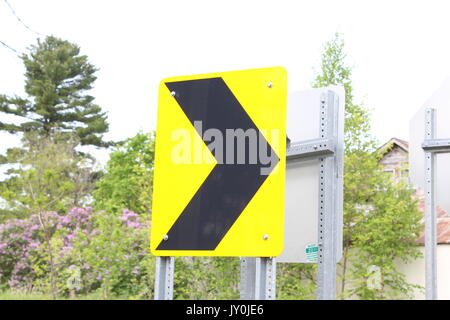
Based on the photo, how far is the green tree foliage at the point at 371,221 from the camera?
11.2 metres

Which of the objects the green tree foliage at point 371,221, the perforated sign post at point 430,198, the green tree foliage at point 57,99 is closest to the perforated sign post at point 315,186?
the perforated sign post at point 430,198

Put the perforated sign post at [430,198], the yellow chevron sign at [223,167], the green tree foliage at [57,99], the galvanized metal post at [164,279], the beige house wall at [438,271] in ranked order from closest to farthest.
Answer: the yellow chevron sign at [223,167], the galvanized metal post at [164,279], the perforated sign post at [430,198], the beige house wall at [438,271], the green tree foliage at [57,99]

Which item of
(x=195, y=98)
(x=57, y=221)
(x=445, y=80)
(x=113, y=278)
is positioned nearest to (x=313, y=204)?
(x=195, y=98)

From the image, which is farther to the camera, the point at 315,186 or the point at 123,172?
the point at 123,172

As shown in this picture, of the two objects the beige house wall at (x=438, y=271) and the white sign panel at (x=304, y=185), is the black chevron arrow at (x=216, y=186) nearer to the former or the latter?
the white sign panel at (x=304, y=185)

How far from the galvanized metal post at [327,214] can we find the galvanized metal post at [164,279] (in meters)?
1.48

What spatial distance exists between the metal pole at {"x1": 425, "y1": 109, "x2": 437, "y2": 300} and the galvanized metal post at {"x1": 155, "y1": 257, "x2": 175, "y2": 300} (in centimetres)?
343

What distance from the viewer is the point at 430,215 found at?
16.2 ft

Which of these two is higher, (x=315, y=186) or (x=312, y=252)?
(x=315, y=186)

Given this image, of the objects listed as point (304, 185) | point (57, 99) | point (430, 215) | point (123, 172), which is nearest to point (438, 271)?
point (430, 215)

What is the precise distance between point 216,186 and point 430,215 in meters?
3.48

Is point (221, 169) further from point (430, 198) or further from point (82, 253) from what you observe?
point (82, 253)
